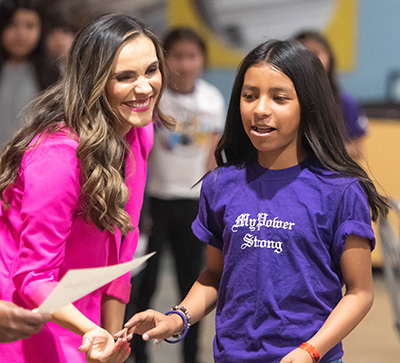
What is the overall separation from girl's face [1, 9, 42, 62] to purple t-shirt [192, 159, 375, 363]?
93.1 inches

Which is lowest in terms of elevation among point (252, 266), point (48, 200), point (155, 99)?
point (252, 266)

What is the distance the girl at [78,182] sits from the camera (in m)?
1.58

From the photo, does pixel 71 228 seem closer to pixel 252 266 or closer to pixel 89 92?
pixel 89 92

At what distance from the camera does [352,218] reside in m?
1.56

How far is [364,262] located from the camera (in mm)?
1552

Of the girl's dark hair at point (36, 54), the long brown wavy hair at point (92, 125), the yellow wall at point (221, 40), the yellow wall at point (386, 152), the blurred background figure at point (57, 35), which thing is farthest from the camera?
the yellow wall at point (221, 40)

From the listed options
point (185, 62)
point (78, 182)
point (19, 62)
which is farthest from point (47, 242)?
point (19, 62)

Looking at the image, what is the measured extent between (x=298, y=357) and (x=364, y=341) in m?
2.68

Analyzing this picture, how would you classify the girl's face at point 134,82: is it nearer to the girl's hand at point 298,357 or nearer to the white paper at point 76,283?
the white paper at point 76,283

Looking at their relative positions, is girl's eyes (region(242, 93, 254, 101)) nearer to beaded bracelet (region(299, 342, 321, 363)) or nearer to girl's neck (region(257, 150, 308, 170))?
girl's neck (region(257, 150, 308, 170))

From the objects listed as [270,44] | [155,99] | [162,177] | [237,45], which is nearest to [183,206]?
[162,177]

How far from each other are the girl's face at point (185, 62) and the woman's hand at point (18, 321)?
88.6 inches

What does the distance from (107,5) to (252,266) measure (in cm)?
476

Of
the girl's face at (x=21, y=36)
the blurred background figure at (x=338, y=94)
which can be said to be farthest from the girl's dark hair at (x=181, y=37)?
the girl's face at (x=21, y=36)
